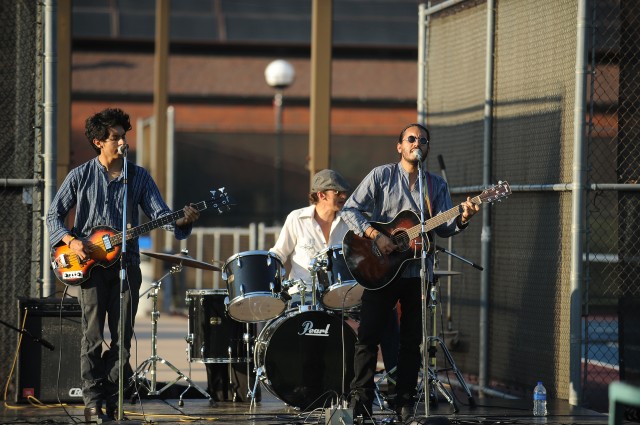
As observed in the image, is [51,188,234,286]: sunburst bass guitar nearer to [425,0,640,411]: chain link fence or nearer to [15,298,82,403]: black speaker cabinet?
[15,298,82,403]: black speaker cabinet

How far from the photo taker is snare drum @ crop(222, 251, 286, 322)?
913 cm

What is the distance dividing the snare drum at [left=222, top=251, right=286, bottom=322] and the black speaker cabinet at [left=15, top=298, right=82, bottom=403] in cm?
139

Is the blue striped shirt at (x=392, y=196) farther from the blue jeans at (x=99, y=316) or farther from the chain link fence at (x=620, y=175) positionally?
the blue jeans at (x=99, y=316)

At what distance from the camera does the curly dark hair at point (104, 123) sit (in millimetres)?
8438

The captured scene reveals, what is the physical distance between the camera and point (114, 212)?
8.51 meters

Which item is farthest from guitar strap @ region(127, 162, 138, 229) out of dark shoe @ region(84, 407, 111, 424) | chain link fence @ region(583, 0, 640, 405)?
chain link fence @ region(583, 0, 640, 405)

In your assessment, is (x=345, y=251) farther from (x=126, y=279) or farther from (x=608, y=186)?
(x=608, y=186)

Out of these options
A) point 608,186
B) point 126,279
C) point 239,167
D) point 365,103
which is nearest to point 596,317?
point 608,186

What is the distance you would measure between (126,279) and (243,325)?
205 centimetres

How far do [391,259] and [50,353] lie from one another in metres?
3.14

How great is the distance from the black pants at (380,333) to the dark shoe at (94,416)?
184cm

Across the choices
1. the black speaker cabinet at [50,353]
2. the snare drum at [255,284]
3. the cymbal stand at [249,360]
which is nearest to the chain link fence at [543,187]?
the cymbal stand at [249,360]

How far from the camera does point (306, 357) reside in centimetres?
934

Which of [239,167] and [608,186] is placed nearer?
[608,186]
